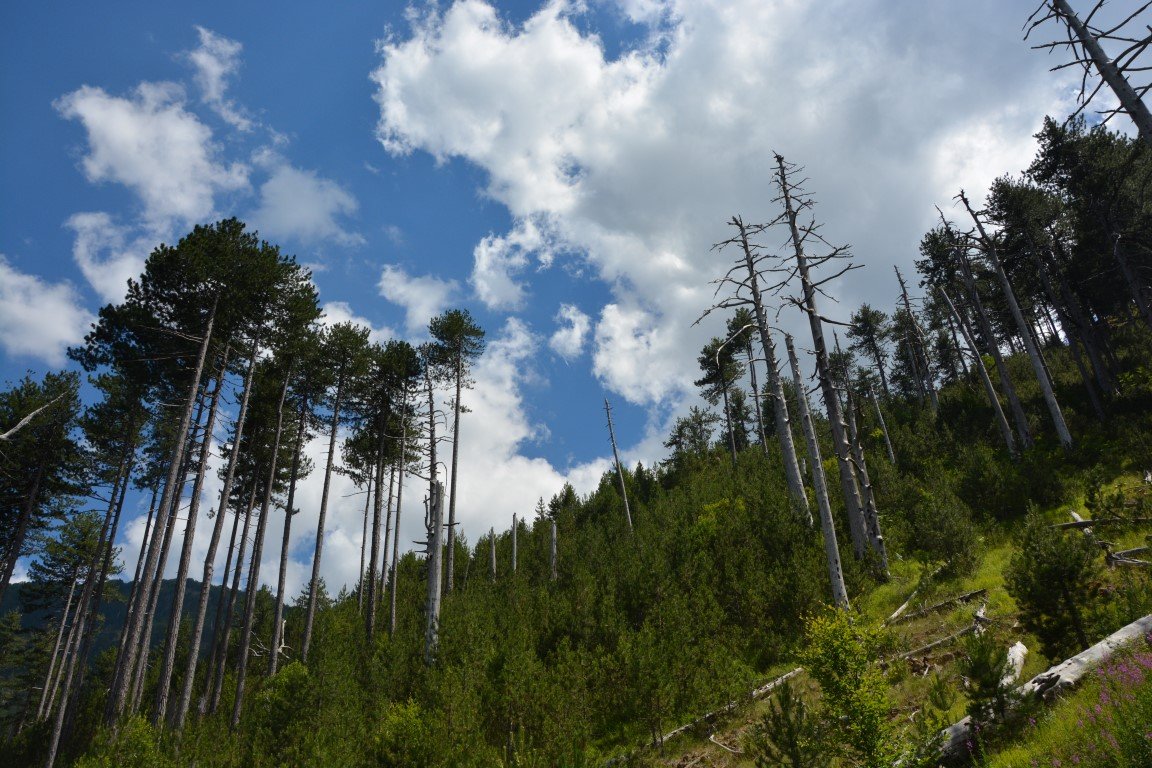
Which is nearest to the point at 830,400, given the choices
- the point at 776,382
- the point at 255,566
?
the point at 776,382

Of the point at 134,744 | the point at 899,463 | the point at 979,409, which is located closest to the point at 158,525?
the point at 134,744

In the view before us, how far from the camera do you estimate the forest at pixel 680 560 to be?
21.1ft

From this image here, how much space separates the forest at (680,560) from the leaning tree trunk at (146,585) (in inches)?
3.7

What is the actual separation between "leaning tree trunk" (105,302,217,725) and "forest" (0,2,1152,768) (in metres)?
0.09

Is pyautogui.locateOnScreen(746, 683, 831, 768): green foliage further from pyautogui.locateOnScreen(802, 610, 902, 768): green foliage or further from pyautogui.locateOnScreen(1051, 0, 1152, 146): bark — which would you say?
pyautogui.locateOnScreen(1051, 0, 1152, 146): bark

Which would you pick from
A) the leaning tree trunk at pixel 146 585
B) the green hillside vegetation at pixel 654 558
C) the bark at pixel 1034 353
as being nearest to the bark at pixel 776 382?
the green hillside vegetation at pixel 654 558

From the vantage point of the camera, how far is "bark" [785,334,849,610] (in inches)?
396

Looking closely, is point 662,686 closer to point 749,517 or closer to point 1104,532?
point 749,517

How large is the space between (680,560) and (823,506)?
421cm

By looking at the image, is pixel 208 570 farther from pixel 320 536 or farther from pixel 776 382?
pixel 776 382

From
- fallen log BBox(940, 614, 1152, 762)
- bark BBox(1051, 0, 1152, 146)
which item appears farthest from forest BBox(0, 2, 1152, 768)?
bark BBox(1051, 0, 1152, 146)

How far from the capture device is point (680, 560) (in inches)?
544

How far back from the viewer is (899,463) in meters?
20.9

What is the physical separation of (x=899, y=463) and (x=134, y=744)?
23303mm
